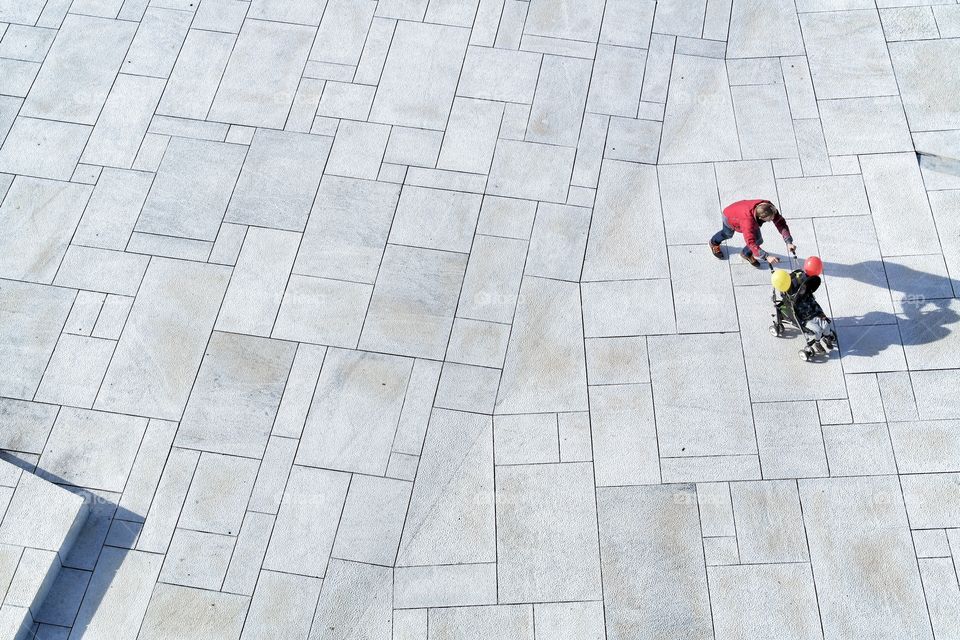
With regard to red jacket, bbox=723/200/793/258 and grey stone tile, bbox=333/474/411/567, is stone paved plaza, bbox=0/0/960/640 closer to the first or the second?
grey stone tile, bbox=333/474/411/567

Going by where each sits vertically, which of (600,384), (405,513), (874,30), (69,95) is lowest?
(405,513)

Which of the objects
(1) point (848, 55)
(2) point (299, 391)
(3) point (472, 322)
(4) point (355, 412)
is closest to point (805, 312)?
(3) point (472, 322)

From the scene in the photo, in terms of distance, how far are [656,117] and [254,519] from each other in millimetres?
5610

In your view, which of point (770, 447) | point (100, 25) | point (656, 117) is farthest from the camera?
point (100, 25)

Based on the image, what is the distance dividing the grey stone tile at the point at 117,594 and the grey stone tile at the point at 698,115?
20.0 feet

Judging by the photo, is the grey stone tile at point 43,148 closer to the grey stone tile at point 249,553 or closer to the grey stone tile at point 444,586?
the grey stone tile at point 249,553

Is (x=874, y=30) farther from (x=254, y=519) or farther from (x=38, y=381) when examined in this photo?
(x=38, y=381)

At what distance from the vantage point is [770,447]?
7082 mm

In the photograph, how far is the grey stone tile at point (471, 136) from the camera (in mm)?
8617

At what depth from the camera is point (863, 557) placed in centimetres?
664

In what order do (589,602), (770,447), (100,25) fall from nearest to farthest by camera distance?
(589,602), (770,447), (100,25)

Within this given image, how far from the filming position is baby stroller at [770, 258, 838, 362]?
6.86 meters

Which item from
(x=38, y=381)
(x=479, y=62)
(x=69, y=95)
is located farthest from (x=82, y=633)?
(x=479, y=62)

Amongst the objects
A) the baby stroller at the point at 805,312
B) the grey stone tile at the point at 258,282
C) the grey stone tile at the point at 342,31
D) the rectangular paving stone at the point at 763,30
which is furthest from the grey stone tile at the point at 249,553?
the rectangular paving stone at the point at 763,30
